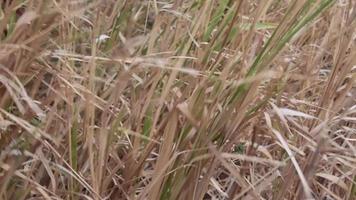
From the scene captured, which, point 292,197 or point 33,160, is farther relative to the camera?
point 292,197

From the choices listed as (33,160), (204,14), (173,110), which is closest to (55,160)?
(33,160)

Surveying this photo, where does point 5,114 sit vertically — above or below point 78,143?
above

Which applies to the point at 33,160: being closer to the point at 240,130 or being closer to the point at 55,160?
the point at 55,160

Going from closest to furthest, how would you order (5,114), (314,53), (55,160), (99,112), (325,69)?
1. (5,114)
2. (55,160)
3. (99,112)
4. (314,53)
5. (325,69)

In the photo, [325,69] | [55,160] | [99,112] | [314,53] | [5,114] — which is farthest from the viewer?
[325,69]

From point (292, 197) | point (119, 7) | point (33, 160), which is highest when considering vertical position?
point (119, 7)

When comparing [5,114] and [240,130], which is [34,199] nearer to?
[5,114]
